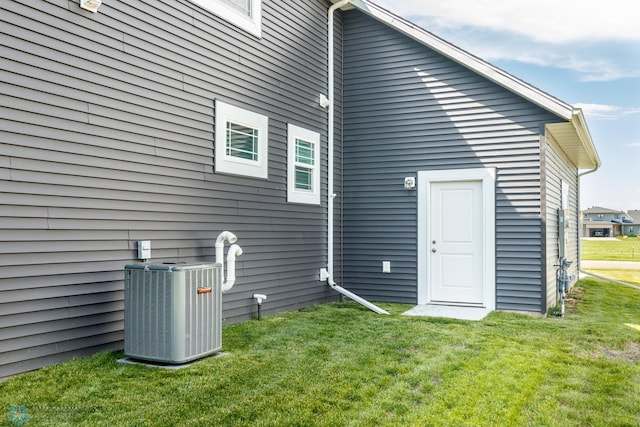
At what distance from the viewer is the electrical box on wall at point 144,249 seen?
4.43 m

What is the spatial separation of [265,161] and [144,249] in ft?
7.34

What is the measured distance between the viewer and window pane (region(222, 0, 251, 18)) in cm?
582

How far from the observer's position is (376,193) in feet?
26.1

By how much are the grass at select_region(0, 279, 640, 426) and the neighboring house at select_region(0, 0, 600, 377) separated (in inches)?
28.3

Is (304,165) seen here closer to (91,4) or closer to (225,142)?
(225,142)

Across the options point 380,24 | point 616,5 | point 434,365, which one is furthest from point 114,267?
point 616,5

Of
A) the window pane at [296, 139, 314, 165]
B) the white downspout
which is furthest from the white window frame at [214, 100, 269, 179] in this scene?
the white downspout

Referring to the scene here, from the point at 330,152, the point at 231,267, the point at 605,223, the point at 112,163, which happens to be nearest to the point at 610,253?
the point at 330,152

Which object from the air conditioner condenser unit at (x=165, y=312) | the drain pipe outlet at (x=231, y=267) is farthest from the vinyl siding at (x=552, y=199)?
the air conditioner condenser unit at (x=165, y=312)

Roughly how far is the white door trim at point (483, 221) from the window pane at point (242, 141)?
283 cm

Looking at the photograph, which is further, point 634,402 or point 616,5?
point 616,5

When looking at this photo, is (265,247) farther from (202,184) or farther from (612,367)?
(612,367)

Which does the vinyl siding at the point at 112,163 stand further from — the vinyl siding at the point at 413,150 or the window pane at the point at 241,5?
the vinyl siding at the point at 413,150

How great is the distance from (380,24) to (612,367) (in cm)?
600
